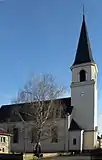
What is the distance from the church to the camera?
169ft

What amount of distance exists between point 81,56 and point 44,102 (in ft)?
48.6

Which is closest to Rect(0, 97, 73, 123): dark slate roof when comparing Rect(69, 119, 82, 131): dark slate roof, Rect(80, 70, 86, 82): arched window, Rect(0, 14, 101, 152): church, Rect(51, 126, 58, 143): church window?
Rect(0, 14, 101, 152): church

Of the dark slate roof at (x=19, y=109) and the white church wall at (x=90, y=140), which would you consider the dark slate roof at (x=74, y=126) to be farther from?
the dark slate roof at (x=19, y=109)

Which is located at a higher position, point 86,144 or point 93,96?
point 93,96

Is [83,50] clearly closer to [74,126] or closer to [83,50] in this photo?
[83,50]

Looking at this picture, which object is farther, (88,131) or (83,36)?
(83,36)

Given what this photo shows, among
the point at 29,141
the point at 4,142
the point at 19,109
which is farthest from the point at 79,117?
the point at 4,142

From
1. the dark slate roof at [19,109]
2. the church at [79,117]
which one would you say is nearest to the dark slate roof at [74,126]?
the church at [79,117]

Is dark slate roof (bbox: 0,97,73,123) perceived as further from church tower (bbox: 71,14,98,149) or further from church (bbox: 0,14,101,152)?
church tower (bbox: 71,14,98,149)

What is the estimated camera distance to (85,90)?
53.9 meters

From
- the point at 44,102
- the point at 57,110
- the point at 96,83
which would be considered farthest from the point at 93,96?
the point at 44,102

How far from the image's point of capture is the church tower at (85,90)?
171ft

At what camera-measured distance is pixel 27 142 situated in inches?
2239

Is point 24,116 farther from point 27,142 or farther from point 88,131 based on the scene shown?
point 88,131
